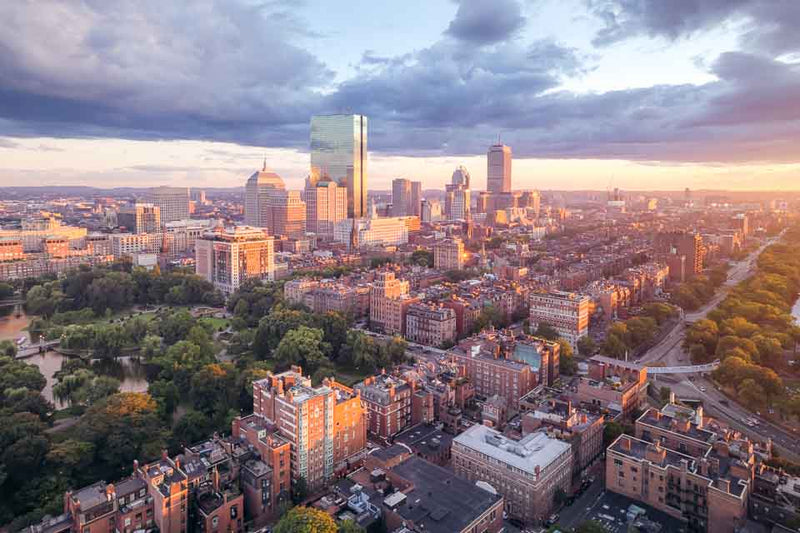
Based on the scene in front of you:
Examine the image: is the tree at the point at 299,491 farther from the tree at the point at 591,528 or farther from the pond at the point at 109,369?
the pond at the point at 109,369

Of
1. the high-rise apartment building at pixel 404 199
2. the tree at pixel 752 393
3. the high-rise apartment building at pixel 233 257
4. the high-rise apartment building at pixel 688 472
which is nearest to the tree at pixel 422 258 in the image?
the high-rise apartment building at pixel 233 257

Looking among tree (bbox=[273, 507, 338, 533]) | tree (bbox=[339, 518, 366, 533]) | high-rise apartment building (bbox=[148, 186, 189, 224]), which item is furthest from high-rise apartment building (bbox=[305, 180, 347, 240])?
tree (bbox=[339, 518, 366, 533])

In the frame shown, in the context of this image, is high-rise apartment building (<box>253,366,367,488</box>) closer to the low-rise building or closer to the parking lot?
the low-rise building

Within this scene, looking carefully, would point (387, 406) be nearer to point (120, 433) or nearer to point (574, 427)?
point (574, 427)

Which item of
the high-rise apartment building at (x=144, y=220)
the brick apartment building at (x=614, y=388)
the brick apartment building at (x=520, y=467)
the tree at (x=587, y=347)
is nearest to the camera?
the brick apartment building at (x=520, y=467)

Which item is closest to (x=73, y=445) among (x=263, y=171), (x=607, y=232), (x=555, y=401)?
(x=555, y=401)

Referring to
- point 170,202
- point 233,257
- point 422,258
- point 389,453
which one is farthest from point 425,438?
point 170,202

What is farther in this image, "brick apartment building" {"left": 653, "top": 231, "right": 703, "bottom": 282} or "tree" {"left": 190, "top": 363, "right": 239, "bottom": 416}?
"brick apartment building" {"left": 653, "top": 231, "right": 703, "bottom": 282}
